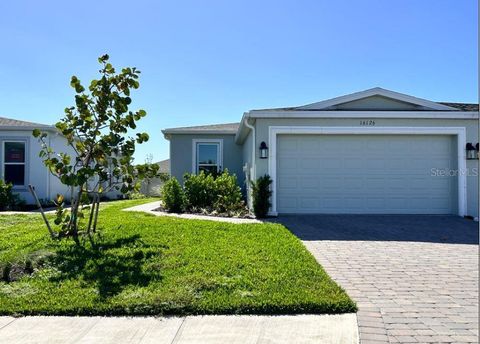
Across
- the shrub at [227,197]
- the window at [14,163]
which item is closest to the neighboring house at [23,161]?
the window at [14,163]

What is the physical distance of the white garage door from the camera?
11.3 metres

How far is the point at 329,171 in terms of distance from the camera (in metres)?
11.4

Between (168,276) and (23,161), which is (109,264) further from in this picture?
(23,161)

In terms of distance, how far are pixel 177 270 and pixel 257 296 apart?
144 cm

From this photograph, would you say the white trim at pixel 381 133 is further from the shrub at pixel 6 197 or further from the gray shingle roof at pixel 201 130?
the shrub at pixel 6 197

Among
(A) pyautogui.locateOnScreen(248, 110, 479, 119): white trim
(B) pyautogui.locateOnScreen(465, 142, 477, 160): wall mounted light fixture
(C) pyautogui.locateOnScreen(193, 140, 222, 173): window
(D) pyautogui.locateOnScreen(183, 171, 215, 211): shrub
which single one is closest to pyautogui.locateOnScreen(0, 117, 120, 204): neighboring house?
(C) pyautogui.locateOnScreen(193, 140, 222, 173): window

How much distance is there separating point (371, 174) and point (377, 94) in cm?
267

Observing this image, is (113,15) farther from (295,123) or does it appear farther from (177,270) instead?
(177,270)

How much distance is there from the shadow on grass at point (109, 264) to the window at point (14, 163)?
33.6ft

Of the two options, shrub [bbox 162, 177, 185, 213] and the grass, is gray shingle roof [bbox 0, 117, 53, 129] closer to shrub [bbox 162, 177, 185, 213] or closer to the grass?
shrub [bbox 162, 177, 185, 213]

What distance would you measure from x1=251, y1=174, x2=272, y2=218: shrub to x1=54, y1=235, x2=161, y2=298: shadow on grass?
435 centimetres

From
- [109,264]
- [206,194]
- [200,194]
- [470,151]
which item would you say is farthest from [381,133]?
[109,264]

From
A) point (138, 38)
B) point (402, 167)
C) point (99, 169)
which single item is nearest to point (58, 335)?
point (99, 169)

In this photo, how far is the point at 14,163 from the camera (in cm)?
1500
